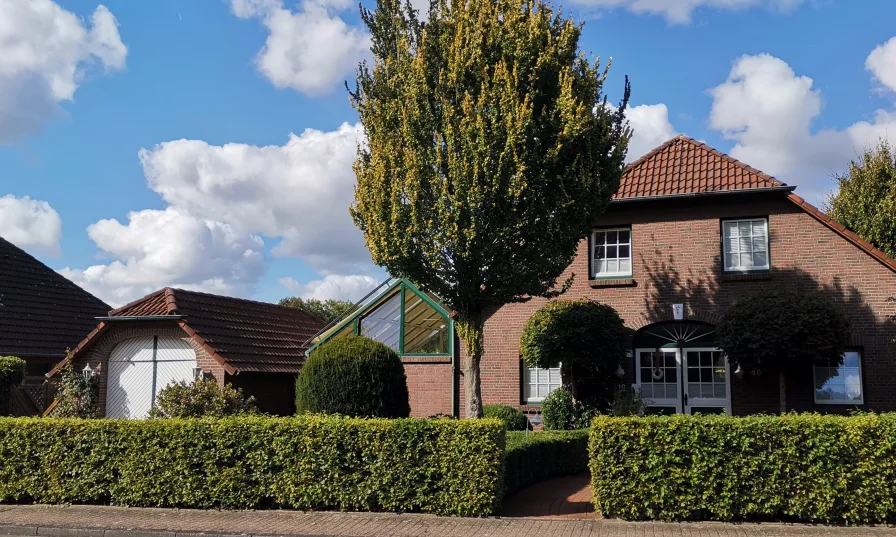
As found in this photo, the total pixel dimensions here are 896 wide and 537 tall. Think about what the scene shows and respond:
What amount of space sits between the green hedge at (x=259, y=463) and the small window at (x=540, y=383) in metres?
8.32

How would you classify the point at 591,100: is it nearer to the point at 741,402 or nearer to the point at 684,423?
the point at 684,423

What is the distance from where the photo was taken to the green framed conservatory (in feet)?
65.1

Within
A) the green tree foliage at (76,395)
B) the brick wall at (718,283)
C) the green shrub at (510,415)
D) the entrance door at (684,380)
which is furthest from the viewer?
the green tree foliage at (76,395)

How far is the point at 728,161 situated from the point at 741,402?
5790 millimetres

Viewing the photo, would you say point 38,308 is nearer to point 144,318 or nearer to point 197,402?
point 144,318

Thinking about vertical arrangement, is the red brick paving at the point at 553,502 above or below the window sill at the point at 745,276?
below

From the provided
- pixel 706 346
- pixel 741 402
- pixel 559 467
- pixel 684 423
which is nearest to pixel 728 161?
pixel 706 346

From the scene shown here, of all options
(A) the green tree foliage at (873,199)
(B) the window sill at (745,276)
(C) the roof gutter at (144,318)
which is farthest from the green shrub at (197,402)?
(A) the green tree foliage at (873,199)

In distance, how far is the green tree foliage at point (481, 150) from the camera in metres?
11.8

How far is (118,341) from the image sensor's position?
65.4 ft

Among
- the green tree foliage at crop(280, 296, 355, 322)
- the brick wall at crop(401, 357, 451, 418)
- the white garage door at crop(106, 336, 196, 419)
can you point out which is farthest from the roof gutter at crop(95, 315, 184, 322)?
the green tree foliage at crop(280, 296, 355, 322)

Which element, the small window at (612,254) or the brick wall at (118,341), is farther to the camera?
the brick wall at (118,341)

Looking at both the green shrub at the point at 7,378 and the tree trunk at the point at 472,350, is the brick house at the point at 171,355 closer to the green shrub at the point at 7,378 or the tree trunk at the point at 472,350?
the green shrub at the point at 7,378

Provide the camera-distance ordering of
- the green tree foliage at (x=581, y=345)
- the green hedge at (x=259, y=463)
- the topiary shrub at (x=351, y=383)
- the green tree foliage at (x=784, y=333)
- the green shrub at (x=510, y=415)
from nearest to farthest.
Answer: the green hedge at (x=259, y=463) → the topiary shrub at (x=351, y=383) → the green tree foliage at (x=784, y=333) → the green tree foliage at (x=581, y=345) → the green shrub at (x=510, y=415)
